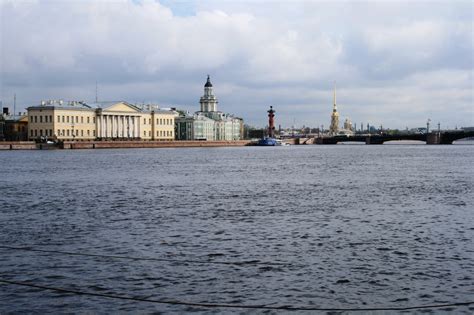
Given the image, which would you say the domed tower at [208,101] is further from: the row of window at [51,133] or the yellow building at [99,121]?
the row of window at [51,133]

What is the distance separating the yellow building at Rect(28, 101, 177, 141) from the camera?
110562mm

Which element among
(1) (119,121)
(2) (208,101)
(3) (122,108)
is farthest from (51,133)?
(2) (208,101)

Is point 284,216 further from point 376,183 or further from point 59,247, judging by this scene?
point 376,183

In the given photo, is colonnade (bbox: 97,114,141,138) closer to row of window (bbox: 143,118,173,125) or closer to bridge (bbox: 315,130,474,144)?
row of window (bbox: 143,118,173,125)

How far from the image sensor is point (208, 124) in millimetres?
151625

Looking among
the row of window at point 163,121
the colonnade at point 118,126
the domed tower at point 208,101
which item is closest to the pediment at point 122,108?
the colonnade at point 118,126

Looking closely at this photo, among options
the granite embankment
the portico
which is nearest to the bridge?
the granite embankment

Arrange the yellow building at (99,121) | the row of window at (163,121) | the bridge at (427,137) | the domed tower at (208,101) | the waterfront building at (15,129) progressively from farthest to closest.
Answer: the domed tower at (208,101) → the bridge at (427,137) → the row of window at (163,121) → the waterfront building at (15,129) → the yellow building at (99,121)

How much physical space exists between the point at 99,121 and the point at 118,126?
4.93 m

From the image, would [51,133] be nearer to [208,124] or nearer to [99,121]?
[99,121]

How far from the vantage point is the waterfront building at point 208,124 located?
480 feet

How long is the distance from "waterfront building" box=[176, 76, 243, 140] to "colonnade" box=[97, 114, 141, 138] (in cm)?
1857

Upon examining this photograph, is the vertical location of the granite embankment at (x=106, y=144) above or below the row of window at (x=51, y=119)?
below

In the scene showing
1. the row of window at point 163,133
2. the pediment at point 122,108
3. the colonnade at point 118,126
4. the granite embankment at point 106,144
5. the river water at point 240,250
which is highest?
the pediment at point 122,108
